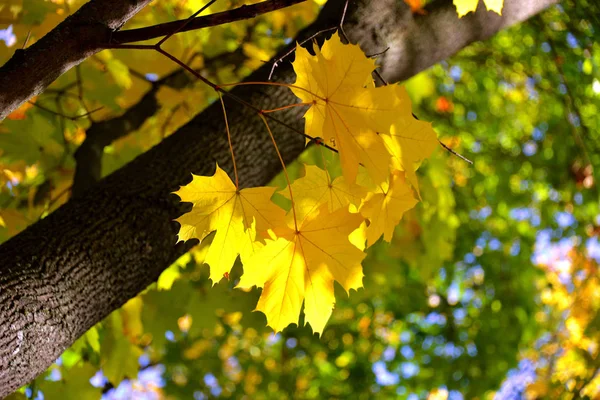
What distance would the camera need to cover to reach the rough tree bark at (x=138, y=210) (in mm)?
1184

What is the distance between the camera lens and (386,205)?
4.52 feet

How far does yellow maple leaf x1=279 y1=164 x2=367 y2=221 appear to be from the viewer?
1.36 meters

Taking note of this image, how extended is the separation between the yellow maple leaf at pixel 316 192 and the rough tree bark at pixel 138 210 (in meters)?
0.36

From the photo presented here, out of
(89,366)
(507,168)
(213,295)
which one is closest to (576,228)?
(507,168)

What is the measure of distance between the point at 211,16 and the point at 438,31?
1282 millimetres

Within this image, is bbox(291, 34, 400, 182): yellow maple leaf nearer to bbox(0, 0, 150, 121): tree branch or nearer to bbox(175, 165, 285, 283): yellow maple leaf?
bbox(175, 165, 285, 283): yellow maple leaf

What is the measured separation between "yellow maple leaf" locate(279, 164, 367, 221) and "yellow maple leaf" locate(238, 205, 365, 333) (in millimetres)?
93

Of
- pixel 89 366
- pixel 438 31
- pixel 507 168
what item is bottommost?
pixel 507 168

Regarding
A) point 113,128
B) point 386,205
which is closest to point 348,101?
point 386,205

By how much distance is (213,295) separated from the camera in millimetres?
2787

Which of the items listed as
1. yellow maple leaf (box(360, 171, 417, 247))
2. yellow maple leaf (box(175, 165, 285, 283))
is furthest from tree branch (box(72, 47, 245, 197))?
yellow maple leaf (box(360, 171, 417, 247))

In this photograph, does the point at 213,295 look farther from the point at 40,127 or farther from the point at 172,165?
the point at 172,165

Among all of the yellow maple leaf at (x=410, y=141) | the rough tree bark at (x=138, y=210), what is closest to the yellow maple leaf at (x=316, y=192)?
the yellow maple leaf at (x=410, y=141)

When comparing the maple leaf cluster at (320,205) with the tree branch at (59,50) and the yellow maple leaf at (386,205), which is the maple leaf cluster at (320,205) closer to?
the yellow maple leaf at (386,205)
